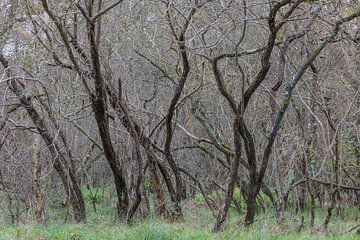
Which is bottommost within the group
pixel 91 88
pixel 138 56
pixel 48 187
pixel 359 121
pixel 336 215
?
pixel 336 215

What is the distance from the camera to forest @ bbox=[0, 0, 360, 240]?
923 cm

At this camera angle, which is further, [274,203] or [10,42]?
[274,203]

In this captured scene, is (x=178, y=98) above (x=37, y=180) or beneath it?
above

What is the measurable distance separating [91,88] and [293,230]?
14.3 feet

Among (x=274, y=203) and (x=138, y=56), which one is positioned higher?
(x=138, y=56)

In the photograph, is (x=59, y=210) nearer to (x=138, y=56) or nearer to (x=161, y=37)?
(x=138, y=56)

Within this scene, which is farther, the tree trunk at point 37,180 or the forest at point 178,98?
the tree trunk at point 37,180

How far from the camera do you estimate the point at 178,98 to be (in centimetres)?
1068

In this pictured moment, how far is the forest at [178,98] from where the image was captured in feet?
30.3

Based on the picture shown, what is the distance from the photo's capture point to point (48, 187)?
1505 centimetres

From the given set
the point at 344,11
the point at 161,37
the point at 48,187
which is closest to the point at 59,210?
the point at 48,187

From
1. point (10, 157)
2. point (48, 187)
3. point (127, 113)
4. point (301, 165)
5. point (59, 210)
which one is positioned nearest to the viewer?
point (127, 113)

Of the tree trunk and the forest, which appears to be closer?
the forest

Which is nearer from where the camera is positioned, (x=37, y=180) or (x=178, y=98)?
(x=178, y=98)
